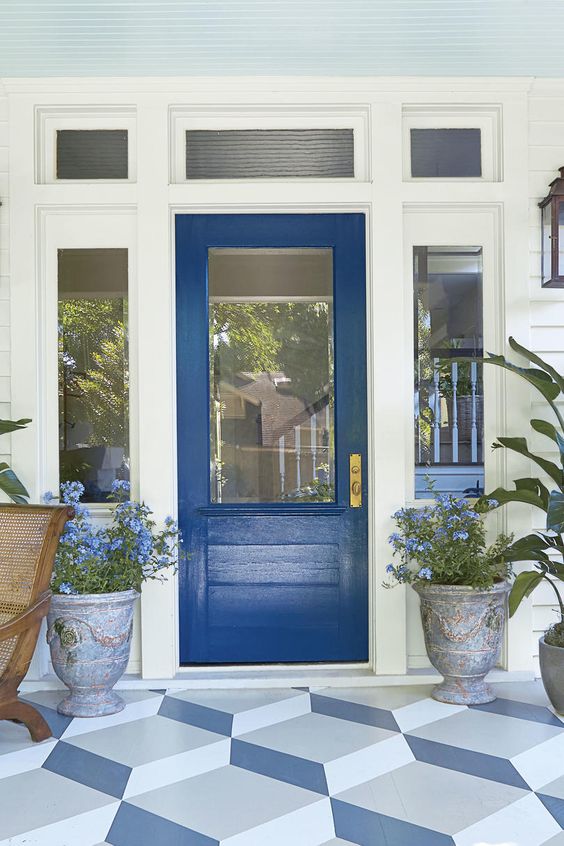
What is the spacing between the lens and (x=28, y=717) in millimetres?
3090

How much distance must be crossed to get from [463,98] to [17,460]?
8.72 feet

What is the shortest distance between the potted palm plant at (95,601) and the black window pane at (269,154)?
1.65 metres

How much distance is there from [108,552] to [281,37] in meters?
2.24

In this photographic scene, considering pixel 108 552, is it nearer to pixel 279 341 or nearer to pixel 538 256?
pixel 279 341

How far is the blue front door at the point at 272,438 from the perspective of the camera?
3.91 m

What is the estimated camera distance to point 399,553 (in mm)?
3830

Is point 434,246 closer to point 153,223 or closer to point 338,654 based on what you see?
point 153,223

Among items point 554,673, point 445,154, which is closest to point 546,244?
point 445,154

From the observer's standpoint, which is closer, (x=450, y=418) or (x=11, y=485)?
(x=11, y=485)

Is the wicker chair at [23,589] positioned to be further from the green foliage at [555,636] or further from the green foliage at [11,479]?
the green foliage at [555,636]

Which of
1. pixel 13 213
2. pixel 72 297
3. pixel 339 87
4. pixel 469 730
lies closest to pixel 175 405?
pixel 72 297

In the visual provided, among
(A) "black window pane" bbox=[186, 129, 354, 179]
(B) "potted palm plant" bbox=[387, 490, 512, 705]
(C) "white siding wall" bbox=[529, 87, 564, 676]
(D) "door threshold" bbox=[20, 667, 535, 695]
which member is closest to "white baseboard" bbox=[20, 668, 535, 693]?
(D) "door threshold" bbox=[20, 667, 535, 695]

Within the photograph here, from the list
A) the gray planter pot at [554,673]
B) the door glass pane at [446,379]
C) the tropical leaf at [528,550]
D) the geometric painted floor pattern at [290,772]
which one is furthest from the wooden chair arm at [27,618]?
the gray planter pot at [554,673]

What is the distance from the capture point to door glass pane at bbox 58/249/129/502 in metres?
3.90
